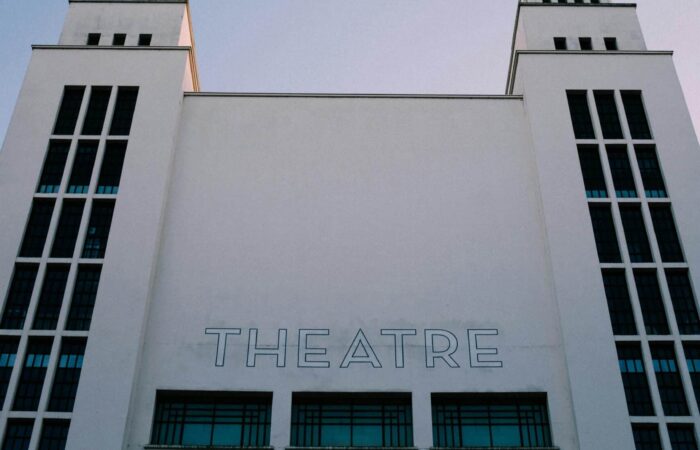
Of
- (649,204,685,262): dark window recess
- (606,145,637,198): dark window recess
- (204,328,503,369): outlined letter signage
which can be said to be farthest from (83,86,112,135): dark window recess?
(649,204,685,262): dark window recess

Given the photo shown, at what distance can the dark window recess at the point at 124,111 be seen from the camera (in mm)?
28531

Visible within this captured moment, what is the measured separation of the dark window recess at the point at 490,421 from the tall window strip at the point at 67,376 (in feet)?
36.1

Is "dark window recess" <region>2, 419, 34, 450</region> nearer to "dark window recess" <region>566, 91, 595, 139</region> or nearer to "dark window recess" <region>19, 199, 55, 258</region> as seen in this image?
"dark window recess" <region>19, 199, 55, 258</region>

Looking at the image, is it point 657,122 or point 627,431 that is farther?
point 657,122

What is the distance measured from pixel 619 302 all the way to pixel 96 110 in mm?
20071

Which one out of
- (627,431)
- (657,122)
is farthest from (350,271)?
(657,122)

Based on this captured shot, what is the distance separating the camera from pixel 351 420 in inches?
944

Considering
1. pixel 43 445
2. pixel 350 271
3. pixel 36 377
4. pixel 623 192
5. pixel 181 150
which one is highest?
pixel 181 150

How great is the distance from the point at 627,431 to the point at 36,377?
58.2ft

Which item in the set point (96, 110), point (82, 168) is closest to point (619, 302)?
point (82, 168)

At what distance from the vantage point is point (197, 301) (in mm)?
25250

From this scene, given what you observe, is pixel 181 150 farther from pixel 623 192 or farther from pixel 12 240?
pixel 623 192

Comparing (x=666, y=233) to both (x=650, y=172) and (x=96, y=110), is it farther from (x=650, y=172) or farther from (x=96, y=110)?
(x=96, y=110)

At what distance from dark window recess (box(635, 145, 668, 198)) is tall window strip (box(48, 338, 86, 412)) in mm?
19851
